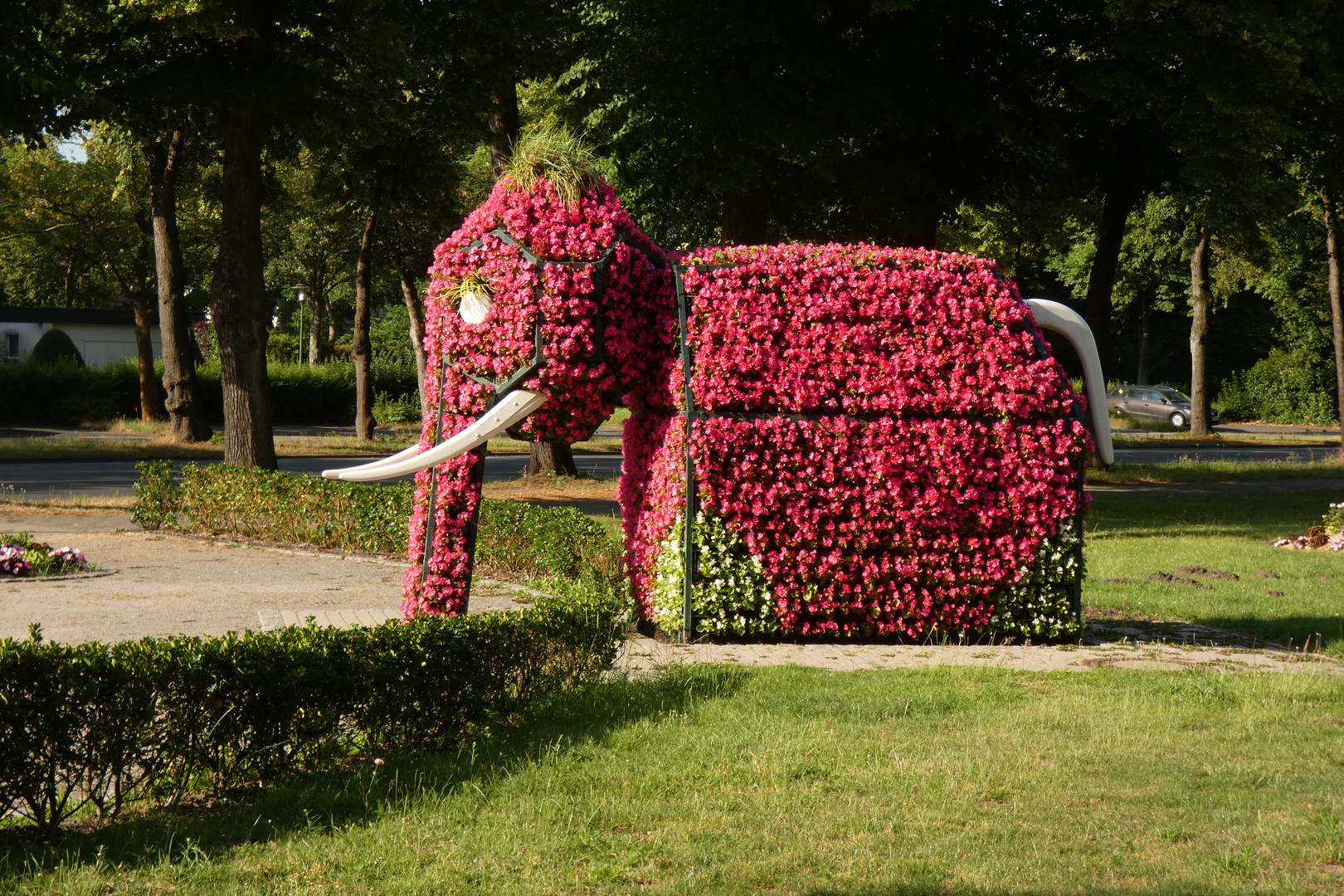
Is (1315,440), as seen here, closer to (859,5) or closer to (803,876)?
(859,5)

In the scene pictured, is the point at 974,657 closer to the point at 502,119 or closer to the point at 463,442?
the point at 463,442

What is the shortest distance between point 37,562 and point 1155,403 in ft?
159

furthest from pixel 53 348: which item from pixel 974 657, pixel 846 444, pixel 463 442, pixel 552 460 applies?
pixel 974 657

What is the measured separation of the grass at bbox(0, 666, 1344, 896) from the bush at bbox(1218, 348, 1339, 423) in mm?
52479

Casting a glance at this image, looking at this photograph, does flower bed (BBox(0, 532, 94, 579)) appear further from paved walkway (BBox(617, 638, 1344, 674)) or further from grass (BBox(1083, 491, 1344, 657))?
grass (BBox(1083, 491, 1344, 657))

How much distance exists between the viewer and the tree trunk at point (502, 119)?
63.7ft

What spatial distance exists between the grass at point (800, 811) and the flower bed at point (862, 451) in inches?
74.6

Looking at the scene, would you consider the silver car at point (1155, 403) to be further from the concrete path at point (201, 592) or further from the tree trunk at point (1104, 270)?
the concrete path at point (201, 592)

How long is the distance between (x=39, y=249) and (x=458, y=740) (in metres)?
57.9

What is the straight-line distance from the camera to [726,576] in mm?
8836

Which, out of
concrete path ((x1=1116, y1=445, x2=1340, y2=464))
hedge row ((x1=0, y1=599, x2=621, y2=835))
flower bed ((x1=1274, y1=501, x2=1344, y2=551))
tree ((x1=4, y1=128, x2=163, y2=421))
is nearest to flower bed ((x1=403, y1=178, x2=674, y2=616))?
hedge row ((x1=0, y1=599, x2=621, y2=835))

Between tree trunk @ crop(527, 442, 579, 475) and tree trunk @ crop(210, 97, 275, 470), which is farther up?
tree trunk @ crop(210, 97, 275, 470)

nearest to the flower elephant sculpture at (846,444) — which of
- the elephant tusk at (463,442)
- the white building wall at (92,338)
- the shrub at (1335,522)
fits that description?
the elephant tusk at (463,442)

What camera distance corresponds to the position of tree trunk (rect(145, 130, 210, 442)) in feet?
90.1
